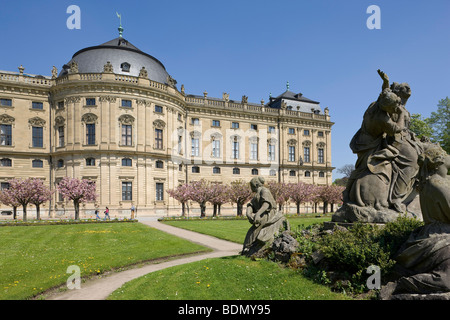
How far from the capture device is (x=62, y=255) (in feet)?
39.5

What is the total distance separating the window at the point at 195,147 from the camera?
159 feet

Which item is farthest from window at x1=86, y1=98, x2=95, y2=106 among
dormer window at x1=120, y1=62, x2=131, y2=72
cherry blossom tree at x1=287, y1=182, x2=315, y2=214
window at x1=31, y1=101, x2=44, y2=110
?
cherry blossom tree at x1=287, y1=182, x2=315, y2=214

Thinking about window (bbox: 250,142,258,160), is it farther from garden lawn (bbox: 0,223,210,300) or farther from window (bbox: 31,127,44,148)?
garden lawn (bbox: 0,223,210,300)

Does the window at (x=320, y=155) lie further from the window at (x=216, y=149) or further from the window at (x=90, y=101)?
the window at (x=90, y=101)

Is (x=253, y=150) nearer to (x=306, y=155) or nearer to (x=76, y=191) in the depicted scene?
(x=306, y=155)

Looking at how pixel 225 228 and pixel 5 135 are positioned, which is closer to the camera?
pixel 225 228

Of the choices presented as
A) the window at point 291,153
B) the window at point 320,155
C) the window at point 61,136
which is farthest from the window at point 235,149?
the window at point 61,136

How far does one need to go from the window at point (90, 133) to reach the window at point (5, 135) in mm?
11201

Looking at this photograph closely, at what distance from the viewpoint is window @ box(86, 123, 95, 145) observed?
39116 mm

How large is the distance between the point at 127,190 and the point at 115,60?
19454mm

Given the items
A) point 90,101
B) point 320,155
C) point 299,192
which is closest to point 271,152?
point 320,155

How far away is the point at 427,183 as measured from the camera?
5062 mm
